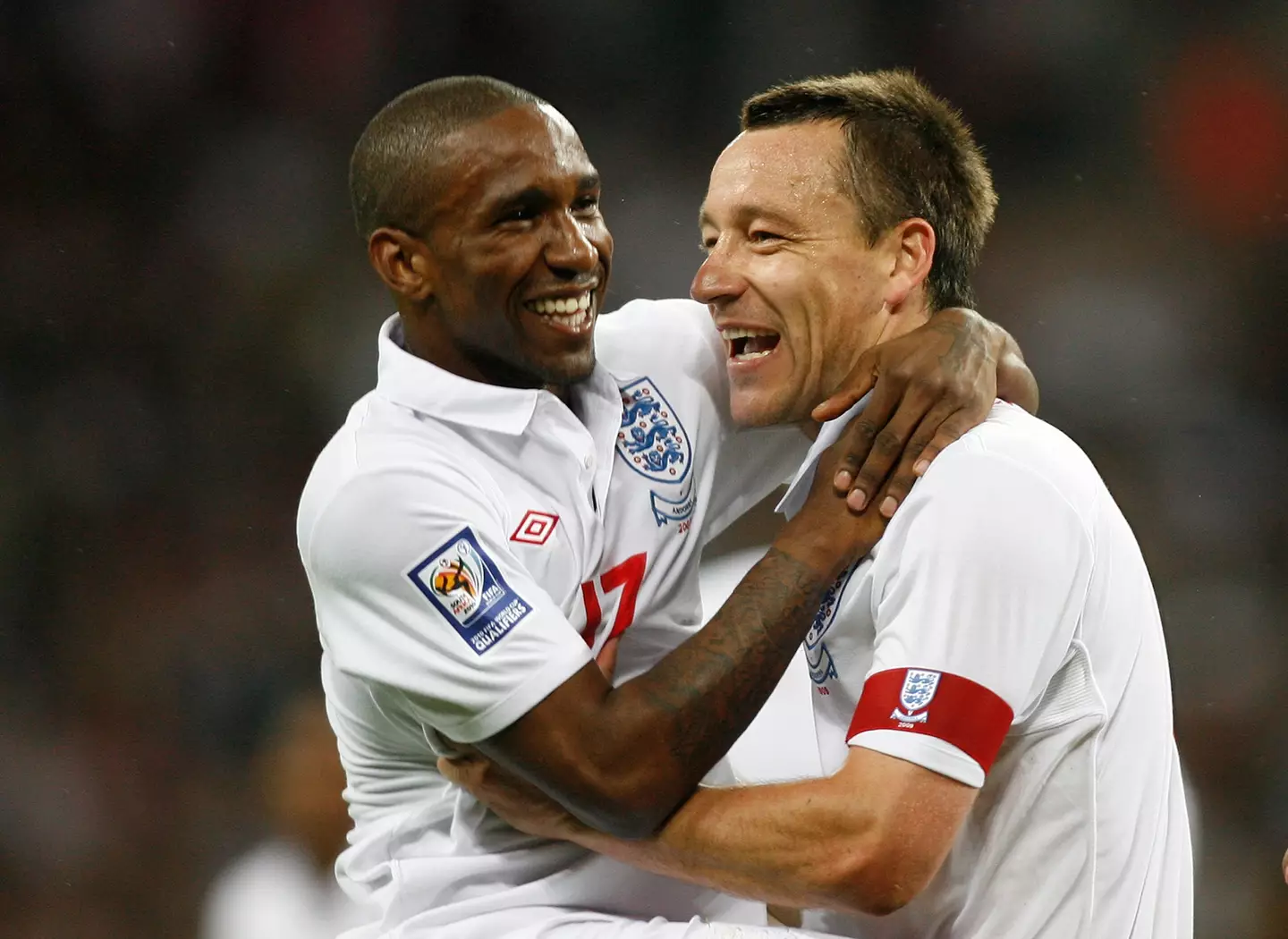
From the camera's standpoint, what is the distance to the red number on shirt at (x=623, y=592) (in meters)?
2.57

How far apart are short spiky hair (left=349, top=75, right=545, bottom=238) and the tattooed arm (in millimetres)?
926

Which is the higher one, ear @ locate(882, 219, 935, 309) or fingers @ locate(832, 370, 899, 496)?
ear @ locate(882, 219, 935, 309)

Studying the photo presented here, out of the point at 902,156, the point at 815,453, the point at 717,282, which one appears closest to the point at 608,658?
the point at 815,453

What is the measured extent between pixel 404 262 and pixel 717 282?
582mm

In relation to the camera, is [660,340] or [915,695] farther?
[660,340]

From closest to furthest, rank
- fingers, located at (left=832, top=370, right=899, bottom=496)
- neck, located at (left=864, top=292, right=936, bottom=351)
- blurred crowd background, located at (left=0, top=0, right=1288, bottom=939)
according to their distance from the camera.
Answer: fingers, located at (left=832, top=370, right=899, bottom=496) → neck, located at (left=864, top=292, right=936, bottom=351) → blurred crowd background, located at (left=0, top=0, right=1288, bottom=939)

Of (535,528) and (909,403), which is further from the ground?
(909,403)

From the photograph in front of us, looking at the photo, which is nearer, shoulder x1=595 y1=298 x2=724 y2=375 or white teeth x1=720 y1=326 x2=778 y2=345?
white teeth x1=720 y1=326 x2=778 y2=345

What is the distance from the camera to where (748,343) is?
2807 millimetres

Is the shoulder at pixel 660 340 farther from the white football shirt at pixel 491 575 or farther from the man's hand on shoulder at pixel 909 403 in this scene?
the man's hand on shoulder at pixel 909 403

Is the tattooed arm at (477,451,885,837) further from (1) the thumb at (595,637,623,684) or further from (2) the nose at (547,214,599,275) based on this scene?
(2) the nose at (547,214,599,275)

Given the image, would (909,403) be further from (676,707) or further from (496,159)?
(496,159)

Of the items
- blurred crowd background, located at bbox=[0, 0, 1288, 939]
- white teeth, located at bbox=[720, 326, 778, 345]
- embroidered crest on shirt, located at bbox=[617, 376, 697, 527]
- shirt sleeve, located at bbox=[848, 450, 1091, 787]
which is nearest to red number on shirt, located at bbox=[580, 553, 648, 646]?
embroidered crest on shirt, located at bbox=[617, 376, 697, 527]

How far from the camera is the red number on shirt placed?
257 centimetres
